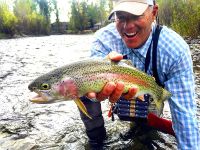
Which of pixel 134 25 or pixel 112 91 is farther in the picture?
pixel 134 25

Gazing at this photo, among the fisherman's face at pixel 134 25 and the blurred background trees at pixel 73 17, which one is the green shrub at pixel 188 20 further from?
the fisherman's face at pixel 134 25

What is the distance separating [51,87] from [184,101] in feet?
3.94

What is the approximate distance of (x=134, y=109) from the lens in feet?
10.5

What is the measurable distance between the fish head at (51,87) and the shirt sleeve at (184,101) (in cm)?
101

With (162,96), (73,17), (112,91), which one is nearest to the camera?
(112,91)

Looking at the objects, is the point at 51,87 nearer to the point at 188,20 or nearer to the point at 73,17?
the point at 188,20

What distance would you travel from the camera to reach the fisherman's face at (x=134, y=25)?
8.65ft

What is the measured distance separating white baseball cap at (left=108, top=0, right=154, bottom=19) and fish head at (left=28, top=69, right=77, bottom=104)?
83 cm

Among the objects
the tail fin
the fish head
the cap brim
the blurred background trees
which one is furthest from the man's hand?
the blurred background trees

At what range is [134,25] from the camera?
2.64m

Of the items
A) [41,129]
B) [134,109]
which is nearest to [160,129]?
[134,109]

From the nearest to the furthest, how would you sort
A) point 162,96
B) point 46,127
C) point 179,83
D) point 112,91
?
point 112,91, point 162,96, point 179,83, point 46,127

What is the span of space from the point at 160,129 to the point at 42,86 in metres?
1.92

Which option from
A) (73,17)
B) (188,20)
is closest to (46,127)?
(188,20)
